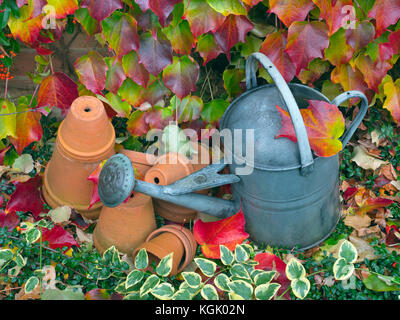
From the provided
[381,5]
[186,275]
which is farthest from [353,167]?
[186,275]

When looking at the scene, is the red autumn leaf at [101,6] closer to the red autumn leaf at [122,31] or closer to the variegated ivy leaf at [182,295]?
the red autumn leaf at [122,31]

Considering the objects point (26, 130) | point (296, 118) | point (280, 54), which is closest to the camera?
point (296, 118)

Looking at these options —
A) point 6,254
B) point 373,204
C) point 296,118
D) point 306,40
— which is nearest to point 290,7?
point 306,40

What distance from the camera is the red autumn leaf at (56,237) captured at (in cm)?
140

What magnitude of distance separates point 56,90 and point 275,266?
3.18ft

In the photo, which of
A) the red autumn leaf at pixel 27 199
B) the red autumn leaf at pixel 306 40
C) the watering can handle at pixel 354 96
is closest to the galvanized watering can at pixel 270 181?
the watering can handle at pixel 354 96

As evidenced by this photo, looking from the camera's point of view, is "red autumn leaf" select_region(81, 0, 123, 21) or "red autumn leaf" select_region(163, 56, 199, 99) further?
"red autumn leaf" select_region(163, 56, 199, 99)

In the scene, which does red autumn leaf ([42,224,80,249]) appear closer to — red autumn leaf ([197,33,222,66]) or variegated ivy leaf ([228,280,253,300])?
variegated ivy leaf ([228,280,253,300])

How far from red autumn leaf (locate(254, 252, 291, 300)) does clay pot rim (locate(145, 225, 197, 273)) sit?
0.21m

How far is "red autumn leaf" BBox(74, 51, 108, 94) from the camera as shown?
153 centimetres

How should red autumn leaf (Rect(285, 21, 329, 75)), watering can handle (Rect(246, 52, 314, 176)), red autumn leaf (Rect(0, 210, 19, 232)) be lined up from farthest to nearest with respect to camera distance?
red autumn leaf (Rect(0, 210, 19, 232)) → red autumn leaf (Rect(285, 21, 329, 75)) → watering can handle (Rect(246, 52, 314, 176))

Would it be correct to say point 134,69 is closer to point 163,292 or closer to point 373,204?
point 163,292

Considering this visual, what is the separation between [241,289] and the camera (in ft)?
3.88

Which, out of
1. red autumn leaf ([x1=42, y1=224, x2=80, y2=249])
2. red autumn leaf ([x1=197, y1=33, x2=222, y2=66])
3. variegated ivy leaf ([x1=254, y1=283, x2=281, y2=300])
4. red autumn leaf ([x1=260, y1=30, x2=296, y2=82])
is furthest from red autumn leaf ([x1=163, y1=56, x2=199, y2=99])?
variegated ivy leaf ([x1=254, y1=283, x2=281, y2=300])
